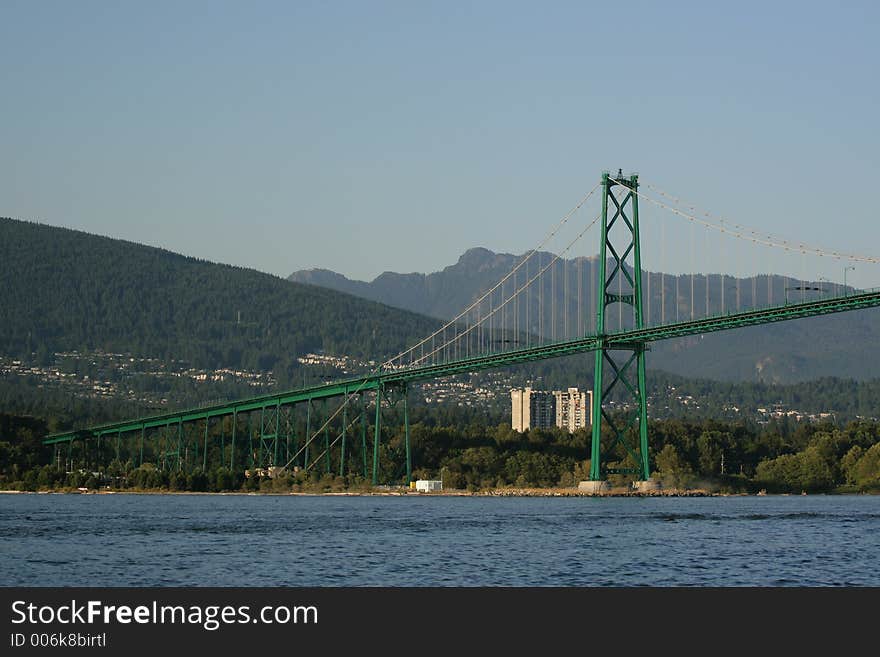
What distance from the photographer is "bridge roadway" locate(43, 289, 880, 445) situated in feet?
258

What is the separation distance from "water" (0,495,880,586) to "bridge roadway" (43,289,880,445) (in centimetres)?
1041

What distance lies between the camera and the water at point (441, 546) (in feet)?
123

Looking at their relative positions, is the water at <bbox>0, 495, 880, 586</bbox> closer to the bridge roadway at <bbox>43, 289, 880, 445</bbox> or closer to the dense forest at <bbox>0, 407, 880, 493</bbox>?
the bridge roadway at <bbox>43, 289, 880, 445</bbox>

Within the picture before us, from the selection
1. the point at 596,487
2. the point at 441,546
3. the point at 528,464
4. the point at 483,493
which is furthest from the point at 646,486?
the point at 441,546

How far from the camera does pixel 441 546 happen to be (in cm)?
4741

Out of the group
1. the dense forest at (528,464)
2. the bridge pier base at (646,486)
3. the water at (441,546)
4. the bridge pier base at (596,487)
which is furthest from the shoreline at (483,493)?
the water at (441,546)

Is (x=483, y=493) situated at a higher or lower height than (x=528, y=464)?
lower

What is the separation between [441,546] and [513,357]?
54636mm

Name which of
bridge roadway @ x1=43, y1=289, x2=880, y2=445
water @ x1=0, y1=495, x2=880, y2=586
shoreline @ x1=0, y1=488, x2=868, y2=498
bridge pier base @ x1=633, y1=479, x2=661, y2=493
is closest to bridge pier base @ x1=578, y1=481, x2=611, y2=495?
shoreline @ x1=0, y1=488, x2=868, y2=498

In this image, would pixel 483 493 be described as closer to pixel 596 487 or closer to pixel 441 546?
pixel 596 487

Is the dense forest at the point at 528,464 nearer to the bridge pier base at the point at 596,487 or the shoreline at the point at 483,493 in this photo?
the shoreline at the point at 483,493

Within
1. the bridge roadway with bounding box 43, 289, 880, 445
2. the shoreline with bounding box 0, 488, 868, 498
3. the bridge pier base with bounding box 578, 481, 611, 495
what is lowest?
the shoreline with bounding box 0, 488, 868, 498
